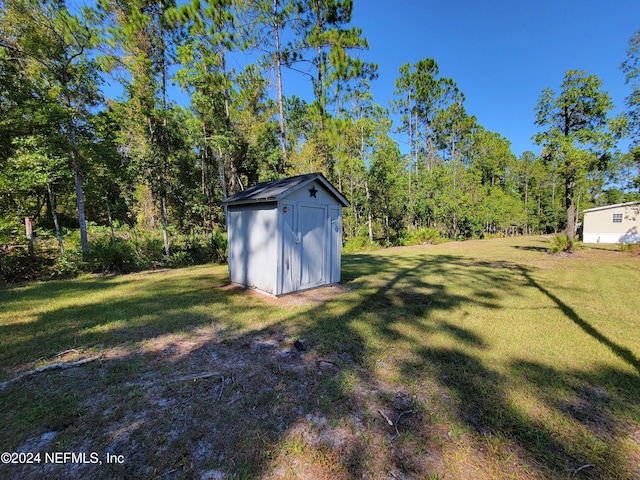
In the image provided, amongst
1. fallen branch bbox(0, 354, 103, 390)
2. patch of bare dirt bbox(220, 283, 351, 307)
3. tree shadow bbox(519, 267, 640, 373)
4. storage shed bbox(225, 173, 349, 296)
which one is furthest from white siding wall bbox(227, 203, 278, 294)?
tree shadow bbox(519, 267, 640, 373)

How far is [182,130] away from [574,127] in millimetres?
16901

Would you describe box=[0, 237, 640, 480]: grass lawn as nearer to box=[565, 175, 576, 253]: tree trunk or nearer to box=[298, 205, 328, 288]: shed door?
box=[298, 205, 328, 288]: shed door

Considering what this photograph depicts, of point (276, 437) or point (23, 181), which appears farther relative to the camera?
point (23, 181)

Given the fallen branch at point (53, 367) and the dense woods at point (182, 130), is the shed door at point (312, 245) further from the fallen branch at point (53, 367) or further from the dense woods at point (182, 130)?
the dense woods at point (182, 130)

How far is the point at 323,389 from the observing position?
8.61 feet

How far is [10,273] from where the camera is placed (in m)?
7.01

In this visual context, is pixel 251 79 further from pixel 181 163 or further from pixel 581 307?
pixel 581 307

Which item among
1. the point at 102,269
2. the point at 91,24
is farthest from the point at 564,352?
the point at 91,24

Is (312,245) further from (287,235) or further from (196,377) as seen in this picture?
(196,377)

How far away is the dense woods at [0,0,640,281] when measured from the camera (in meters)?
7.15

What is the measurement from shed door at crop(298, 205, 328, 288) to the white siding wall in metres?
0.67

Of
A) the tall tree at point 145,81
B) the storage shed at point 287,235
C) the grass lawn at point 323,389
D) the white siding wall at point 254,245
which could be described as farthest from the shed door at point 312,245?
the tall tree at point 145,81

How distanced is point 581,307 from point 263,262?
6.44 metres

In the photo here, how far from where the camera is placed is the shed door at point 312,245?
584 centimetres
